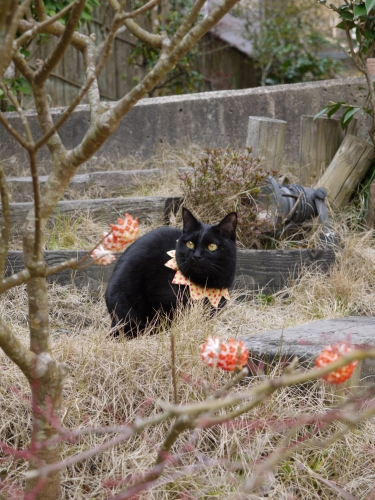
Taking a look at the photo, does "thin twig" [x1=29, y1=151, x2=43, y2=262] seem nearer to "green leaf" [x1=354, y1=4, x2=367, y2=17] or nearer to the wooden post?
the wooden post

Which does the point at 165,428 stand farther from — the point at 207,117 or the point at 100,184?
the point at 207,117

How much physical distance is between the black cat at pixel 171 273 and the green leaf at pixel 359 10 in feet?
6.51

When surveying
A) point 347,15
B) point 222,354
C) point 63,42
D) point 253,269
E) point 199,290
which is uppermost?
point 347,15

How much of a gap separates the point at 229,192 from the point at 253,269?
0.58m

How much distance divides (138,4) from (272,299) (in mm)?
5579

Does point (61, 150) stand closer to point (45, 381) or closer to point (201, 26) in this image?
point (201, 26)

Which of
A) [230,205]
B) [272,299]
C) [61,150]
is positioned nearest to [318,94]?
[230,205]

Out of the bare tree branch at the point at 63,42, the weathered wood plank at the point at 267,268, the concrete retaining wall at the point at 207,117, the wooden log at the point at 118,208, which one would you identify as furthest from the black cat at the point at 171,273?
the concrete retaining wall at the point at 207,117

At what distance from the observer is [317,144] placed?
4.77 meters

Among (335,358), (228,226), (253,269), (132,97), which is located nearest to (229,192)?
(253,269)

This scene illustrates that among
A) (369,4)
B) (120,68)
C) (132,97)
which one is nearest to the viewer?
(132,97)

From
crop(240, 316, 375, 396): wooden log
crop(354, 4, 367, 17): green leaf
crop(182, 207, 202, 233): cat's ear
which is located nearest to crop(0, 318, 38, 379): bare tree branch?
crop(240, 316, 375, 396): wooden log

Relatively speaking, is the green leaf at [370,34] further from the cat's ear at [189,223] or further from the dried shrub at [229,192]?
the cat's ear at [189,223]

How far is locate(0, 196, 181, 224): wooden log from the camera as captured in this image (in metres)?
4.34
